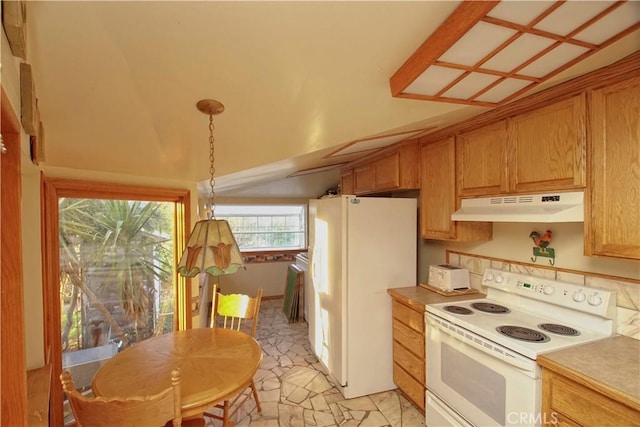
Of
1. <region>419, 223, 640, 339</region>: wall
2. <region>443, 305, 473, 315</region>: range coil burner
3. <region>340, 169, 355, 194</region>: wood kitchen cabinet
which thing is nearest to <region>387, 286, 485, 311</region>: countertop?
<region>443, 305, 473, 315</region>: range coil burner

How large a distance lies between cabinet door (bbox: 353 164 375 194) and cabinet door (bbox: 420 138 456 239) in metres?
0.65

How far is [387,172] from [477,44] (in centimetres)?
177

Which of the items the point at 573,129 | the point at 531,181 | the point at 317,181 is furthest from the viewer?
the point at 317,181

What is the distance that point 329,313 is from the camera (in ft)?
8.89

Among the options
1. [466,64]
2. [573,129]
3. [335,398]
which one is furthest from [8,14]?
[335,398]

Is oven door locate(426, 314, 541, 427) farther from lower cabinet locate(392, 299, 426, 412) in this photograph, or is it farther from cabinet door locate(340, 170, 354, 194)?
cabinet door locate(340, 170, 354, 194)

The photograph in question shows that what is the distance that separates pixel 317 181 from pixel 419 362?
3087mm

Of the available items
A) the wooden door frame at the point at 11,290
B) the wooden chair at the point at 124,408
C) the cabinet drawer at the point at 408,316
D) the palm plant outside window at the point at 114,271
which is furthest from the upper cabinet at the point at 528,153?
the palm plant outside window at the point at 114,271

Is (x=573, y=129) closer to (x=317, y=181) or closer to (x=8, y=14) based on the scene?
(x=8, y=14)

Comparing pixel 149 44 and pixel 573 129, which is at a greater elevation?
pixel 149 44

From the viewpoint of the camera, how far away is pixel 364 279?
2.49m

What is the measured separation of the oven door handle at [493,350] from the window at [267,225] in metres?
3.78

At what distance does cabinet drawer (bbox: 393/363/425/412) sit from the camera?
217 centimetres

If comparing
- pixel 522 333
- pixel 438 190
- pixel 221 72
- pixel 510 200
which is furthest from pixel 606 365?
pixel 221 72
